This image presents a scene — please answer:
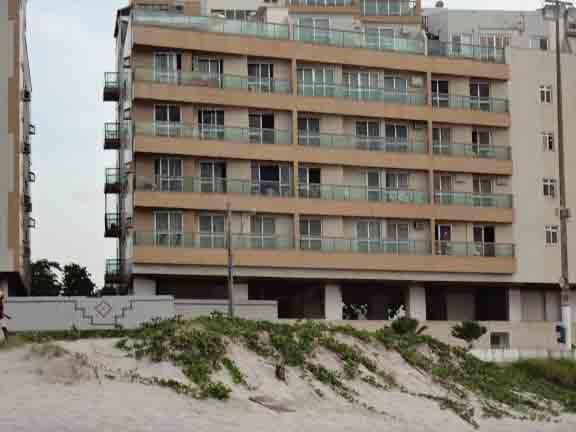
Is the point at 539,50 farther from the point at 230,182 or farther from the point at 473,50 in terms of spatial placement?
the point at 230,182

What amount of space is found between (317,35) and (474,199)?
52.7 feet

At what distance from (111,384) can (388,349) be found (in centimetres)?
1451

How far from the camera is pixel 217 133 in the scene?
8694 centimetres

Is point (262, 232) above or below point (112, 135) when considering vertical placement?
below

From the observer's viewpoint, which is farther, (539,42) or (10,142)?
(539,42)

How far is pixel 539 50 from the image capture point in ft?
320

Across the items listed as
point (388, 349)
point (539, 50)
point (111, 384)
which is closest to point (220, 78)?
point (539, 50)

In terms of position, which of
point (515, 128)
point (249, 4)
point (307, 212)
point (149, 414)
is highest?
point (249, 4)

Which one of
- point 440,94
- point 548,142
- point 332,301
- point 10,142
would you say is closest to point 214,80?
point 10,142

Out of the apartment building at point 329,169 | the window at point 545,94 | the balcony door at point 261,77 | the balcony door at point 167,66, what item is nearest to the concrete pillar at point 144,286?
the apartment building at point 329,169

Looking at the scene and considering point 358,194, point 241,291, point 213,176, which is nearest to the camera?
point 213,176

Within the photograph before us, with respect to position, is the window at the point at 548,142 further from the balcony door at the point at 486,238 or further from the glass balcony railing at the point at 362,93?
the glass balcony railing at the point at 362,93

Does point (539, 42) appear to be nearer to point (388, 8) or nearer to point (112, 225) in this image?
point (388, 8)

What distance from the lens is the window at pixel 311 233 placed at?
3487 inches
